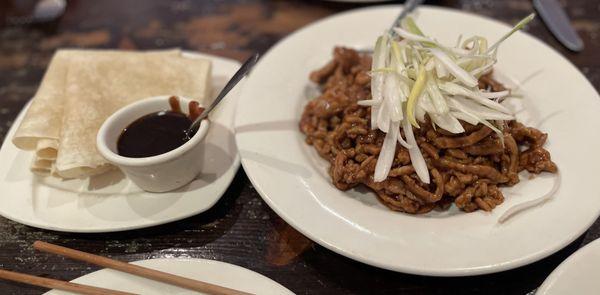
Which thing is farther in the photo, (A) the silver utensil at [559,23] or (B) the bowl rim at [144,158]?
(A) the silver utensil at [559,23]

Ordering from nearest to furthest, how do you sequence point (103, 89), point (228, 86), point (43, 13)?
point (228, 86) → point (103, 89) → point (43, 13)

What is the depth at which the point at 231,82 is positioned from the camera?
224cm

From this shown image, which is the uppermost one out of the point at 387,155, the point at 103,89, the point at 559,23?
the point at 559,23

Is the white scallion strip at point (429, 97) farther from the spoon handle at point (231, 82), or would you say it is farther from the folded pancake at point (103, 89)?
the folded pancake at point (103, 89)

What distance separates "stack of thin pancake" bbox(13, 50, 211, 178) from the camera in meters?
2.40

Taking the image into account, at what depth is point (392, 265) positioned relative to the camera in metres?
1.81

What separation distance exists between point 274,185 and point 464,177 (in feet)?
2.93

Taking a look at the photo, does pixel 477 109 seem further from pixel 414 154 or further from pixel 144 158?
pixel 144 158

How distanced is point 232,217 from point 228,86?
692 mm

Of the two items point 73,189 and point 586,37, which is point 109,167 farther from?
point 586,37

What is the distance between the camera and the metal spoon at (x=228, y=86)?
7.29 ft

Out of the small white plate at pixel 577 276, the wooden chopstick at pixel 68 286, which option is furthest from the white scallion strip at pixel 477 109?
the wooden chopstick at pixel 68 286

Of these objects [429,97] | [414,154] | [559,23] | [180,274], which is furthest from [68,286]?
[559,23]

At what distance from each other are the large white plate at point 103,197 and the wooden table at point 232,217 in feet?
0.37
